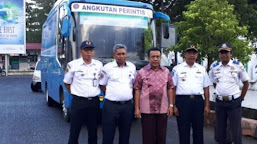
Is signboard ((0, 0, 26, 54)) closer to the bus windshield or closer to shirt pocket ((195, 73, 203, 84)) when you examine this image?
the bus windshield

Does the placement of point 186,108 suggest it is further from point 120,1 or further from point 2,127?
point 2,127

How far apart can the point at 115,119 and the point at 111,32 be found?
11.3ft

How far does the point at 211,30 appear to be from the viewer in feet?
33.4

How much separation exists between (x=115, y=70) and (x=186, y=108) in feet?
3.96

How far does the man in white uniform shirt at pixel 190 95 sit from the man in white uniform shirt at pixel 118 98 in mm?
752

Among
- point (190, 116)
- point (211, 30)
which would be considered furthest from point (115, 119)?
point (211, 30)

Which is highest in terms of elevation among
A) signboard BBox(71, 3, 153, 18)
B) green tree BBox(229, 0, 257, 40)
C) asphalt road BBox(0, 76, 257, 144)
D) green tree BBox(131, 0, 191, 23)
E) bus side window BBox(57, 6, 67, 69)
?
green tree BBox(131, 0, 191, 23)

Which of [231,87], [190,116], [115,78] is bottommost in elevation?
[190,116]

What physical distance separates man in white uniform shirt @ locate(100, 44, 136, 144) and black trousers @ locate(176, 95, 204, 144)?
784 millimetres

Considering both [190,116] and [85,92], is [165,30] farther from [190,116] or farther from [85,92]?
[85,92]

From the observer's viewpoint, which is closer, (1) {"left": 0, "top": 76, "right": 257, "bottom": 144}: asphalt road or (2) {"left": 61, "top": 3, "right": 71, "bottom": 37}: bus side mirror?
(1) {"left": 0, "top": 76, "right": 257, "bottom": 144}: asphalt road

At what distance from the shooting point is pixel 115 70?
4762mm

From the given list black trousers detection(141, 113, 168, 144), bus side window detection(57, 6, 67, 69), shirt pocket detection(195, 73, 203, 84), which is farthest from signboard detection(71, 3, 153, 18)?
black trousers detection(141, 113, 168, 144)

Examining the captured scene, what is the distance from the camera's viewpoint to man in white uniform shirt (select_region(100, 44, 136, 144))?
470 cm
